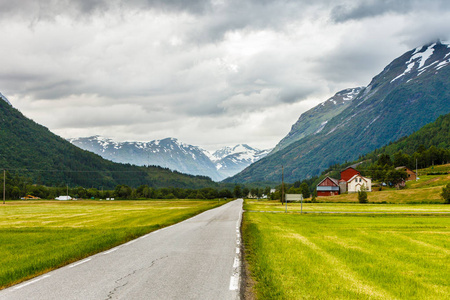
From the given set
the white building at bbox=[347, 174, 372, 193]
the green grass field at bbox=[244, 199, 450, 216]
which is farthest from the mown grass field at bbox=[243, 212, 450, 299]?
the white building at bbox=[347, 174, 372, 193]

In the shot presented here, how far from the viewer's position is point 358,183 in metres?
170

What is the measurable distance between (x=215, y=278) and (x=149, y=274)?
7.57 ft

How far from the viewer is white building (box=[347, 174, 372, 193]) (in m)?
168

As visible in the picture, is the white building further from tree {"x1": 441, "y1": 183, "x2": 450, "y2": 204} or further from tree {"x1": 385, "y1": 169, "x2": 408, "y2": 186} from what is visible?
tree {"x1": 441, "y1": 183, "x2": 450, "y2": 204}

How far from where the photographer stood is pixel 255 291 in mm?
11078

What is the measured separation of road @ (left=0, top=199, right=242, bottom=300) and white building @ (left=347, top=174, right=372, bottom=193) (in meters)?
161

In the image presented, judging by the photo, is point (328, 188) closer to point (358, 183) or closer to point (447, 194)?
point (358, 183)

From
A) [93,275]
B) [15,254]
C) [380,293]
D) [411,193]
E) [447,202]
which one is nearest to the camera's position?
[380,293]

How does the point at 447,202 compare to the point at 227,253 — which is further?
the point at 447,202

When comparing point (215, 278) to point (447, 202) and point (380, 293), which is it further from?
point (447, 202)

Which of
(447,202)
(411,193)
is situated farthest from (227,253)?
(411,193)

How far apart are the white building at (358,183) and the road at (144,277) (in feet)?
528

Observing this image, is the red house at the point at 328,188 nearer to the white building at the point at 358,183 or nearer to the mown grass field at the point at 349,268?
the white building at the point at 358,183

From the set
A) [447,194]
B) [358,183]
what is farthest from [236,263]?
[358,183]
